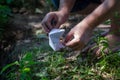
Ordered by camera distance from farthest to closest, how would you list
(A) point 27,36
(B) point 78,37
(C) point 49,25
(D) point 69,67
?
(A) point 27,36 → (D) point 69,67 → (C) point 49,25 → (B) point 78,37

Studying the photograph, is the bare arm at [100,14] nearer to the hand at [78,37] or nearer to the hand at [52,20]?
the hand at [78,37]

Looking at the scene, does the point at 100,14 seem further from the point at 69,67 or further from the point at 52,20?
the point at 69,67

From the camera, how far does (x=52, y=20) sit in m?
2.09

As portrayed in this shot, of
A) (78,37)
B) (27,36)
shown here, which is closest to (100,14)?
(78,37)

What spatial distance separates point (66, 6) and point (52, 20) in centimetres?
18

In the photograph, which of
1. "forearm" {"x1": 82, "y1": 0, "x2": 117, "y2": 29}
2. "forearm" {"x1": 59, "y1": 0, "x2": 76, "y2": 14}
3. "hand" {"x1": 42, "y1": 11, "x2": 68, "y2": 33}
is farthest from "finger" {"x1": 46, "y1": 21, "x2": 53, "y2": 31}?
"forearm" {"x1": 82, "y1": 0, "x2": 117, "y2": 29}

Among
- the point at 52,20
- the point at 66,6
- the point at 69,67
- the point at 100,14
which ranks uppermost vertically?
the point at 66,6

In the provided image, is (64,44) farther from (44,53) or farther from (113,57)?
(44,53)

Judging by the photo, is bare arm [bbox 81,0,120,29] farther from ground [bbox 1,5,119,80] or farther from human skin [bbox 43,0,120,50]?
ground [bbox 1,5,119,80]

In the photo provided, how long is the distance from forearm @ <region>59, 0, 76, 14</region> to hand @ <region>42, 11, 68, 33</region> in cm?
5

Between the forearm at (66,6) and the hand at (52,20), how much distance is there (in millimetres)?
49

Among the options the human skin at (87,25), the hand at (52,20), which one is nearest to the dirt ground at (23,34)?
the hand at (52,20)

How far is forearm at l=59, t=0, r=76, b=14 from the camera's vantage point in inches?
85.4

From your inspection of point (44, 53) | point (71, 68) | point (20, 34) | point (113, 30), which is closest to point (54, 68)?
point (71, 68)
